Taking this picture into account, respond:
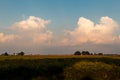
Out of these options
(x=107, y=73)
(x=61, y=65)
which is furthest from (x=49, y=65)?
→ (x=107, y=73)

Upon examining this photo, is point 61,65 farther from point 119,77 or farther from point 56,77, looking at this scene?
point 119,77

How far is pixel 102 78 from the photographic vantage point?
1315 inches

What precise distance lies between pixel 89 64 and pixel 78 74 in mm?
3237

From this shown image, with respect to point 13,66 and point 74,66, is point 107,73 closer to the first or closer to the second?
point 74,66

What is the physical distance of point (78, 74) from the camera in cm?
3353

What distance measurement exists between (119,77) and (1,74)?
1208 cm

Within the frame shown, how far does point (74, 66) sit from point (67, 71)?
5.72 feet

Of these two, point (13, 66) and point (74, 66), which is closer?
point (13, 66)

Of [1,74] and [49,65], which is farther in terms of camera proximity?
[49,65]

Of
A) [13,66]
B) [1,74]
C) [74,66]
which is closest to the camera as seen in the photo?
[1,74]

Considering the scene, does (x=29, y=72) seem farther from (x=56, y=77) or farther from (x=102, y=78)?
(x=102, y=78)

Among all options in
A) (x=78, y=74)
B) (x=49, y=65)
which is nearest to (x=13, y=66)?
(x=49, y=65)

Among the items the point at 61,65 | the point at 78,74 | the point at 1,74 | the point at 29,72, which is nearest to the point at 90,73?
the point at 78,74

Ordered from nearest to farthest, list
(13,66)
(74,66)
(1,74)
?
(1,74)
(13,66)
(74,66)
